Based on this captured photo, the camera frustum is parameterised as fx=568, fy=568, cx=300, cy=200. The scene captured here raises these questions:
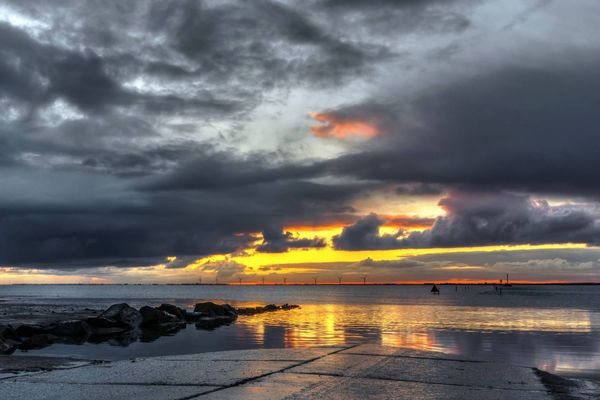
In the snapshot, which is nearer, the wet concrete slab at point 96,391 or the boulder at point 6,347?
the wet concrete slab at point 96,391

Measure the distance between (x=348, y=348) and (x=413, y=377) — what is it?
16.0ft

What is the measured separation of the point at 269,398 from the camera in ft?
30.4

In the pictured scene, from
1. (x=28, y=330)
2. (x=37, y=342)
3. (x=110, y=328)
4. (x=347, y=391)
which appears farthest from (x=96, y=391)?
(x=110, y=328)

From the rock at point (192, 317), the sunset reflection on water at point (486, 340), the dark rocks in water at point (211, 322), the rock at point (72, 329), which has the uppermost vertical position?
the rock at point (72, 329)

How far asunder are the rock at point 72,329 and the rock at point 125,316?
3337 millimetres

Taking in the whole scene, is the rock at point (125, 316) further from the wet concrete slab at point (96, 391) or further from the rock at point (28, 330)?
the wet concrete slab at point (96, 391)

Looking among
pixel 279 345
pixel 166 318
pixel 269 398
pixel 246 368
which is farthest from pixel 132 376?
pixel 166 318

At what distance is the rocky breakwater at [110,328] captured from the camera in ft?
87.1

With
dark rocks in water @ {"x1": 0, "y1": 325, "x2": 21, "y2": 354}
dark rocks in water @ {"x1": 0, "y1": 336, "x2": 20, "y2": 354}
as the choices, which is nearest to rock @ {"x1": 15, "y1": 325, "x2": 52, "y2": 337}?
dark rocks in water @ {"x1": 0, "y1": 325, "x2": 21, "y2": 354}

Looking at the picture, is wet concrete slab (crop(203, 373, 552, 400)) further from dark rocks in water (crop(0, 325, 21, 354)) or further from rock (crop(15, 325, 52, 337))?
rock (crop(15, 325, 52, 337))

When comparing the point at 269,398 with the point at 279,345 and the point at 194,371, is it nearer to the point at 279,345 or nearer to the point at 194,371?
the point at 194,371

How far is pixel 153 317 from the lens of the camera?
38938 millimetres

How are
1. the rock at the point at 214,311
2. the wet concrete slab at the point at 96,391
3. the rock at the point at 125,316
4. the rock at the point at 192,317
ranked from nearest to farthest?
1. the wet concrete slab at the point at 96,391
2. the rock at the point at 125,316
3. the rock at the point at 192,317
4. the rock at the point at 214,311

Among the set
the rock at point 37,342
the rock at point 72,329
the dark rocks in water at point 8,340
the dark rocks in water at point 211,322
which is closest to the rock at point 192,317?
the dark rocks in water at point 211,322
